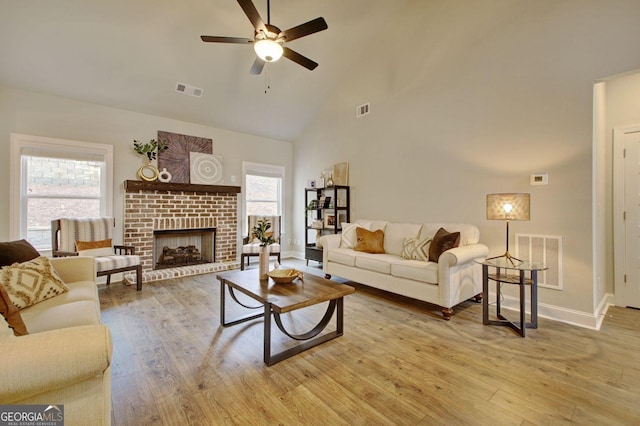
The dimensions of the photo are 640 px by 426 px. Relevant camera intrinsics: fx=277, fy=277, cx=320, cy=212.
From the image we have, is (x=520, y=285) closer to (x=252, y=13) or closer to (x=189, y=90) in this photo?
(x=252, y=13)

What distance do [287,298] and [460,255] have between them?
1.84m

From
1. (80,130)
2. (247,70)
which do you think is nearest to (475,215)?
(247,70)

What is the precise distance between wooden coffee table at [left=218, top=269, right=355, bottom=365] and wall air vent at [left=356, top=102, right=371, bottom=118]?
10.8 feet

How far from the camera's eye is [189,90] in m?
4.36

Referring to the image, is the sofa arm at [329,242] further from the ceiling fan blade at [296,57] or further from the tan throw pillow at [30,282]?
the tan throw pillow at [30,282]

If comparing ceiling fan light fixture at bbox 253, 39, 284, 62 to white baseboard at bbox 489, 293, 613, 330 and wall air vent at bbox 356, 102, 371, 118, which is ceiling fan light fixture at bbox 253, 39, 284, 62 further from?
white baseboard at bbox 489, 293, 613, 330

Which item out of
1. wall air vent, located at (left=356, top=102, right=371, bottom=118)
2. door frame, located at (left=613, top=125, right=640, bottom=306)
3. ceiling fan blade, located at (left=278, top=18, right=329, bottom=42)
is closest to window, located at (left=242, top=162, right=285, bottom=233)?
wall air vent, located at (left=356, top=102, right=371, bottom=118)

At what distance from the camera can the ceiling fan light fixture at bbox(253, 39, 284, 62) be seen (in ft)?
8.60

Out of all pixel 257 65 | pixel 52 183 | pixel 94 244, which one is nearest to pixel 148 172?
pixel 52 183

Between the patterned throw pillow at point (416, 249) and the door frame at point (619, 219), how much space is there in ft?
7.08

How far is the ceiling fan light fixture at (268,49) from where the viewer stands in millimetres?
2621

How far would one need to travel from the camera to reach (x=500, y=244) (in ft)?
10.8

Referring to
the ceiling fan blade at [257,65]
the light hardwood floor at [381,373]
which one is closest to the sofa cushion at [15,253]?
the light hardwood floor at [381,373]

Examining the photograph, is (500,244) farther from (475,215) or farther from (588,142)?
(588,142)
